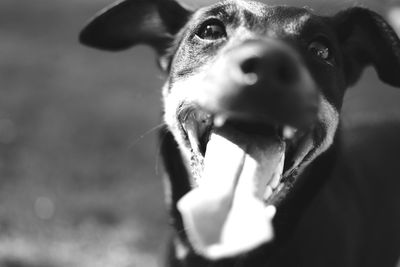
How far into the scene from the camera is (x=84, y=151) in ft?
19.4

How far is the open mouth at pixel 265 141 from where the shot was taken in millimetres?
2520

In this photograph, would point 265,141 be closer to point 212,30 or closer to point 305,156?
point 305,156

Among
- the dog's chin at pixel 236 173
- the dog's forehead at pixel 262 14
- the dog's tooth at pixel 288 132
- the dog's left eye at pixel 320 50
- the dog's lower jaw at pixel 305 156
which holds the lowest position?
the dog's lower jaw at pixel 305 156

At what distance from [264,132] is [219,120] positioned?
249 millimetres

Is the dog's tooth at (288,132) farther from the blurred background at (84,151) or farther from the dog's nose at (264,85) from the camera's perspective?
the blurred background at (84,151)

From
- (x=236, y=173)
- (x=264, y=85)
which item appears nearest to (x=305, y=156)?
(x=236, y=173)

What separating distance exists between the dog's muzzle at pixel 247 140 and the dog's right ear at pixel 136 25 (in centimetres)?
102

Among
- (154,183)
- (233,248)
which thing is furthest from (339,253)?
(154,183)

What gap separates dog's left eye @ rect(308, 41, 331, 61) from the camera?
2.84m

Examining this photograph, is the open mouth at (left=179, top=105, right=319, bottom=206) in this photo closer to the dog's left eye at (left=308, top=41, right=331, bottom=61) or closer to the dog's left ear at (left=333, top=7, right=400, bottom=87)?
the dog's left eye at (left=308, top=41, right=331, bottom=61)

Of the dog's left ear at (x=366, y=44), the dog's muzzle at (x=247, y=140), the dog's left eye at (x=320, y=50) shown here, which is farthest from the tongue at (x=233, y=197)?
the dog's left ear at (x=366, y=44)

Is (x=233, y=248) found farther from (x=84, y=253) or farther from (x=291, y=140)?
(x=84, y=253)

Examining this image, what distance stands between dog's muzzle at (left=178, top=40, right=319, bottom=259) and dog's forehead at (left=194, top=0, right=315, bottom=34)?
37cm

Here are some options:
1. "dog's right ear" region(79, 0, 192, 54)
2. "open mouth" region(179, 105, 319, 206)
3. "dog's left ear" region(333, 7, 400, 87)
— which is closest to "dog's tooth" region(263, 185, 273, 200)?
"open mouth" region(179, 105, 319, 206)
